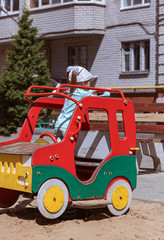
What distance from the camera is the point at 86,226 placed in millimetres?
4590

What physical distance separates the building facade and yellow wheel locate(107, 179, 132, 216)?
1530 cm

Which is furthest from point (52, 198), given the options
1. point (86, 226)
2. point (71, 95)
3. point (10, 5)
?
point (10, 5)

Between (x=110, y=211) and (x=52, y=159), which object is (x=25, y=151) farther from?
(x=110, y=211)

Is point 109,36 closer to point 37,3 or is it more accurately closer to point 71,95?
point 37,3

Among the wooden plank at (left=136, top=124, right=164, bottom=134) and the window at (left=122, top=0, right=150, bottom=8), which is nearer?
the wooden plank at (left=136, top=124, right=164, bottom=134)

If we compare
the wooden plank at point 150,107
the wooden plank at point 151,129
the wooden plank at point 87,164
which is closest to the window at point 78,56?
the wooden plank at point 151,129

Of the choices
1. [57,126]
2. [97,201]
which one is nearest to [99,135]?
[57,126]

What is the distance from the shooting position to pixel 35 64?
1964cm

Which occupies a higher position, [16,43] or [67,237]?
[16,43]

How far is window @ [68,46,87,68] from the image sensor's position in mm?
22812

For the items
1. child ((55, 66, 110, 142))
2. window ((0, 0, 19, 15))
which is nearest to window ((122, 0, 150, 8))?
window ((0, 0, 19, 15))

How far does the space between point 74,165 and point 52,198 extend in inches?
17.9

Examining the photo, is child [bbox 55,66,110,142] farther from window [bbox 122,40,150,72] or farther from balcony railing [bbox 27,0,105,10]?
balcony railing [bbox 27,0,105,10]

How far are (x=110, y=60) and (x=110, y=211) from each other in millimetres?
17146
